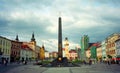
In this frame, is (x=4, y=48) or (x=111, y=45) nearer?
(x=4, y=48)

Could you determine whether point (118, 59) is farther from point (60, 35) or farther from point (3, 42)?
point (3, 42)

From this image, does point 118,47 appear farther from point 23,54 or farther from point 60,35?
point 23,54

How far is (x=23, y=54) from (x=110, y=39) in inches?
1883

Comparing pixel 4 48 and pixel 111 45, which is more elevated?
pixel 111 45

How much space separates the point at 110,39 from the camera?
338 feet

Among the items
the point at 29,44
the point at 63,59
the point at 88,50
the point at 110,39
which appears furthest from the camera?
the point at 88,50

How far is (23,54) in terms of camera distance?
120 metres

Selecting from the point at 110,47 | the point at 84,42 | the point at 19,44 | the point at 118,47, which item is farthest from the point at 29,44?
the point at 118,47

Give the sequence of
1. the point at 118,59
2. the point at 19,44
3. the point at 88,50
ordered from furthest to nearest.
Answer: the point at 88,50, the point at 19,44, the point at 118,59

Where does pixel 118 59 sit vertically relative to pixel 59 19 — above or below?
below

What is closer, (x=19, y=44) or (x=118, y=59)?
(x=118, y=59)

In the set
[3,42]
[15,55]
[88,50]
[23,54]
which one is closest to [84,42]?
[88,50]

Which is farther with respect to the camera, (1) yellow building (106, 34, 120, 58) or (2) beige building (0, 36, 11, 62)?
(1) yellow building (106, 34, 120, 58)

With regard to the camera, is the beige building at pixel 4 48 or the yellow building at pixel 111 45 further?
the yellow building at pixel 111 45
